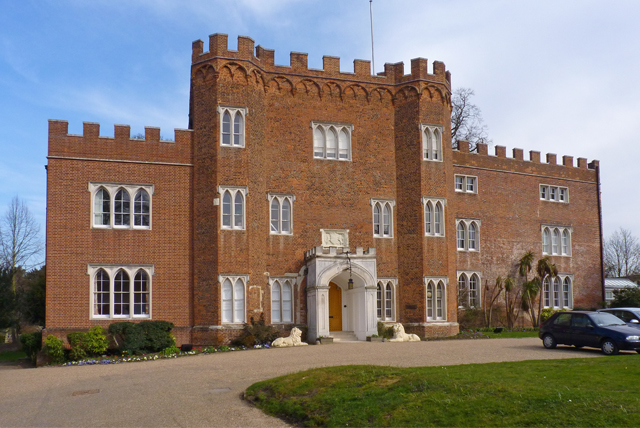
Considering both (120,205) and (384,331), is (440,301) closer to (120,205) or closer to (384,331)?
(384,331)

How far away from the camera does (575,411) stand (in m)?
8.27

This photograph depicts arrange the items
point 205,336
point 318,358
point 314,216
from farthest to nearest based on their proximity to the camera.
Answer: point 314,216
point 205,336
point 318,358

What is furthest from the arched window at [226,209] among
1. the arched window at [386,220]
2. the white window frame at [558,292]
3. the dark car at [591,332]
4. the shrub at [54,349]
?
the white window frame at [558,292]

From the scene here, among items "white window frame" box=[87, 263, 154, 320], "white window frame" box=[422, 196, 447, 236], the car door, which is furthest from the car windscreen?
"white window frame" box=[87, 263, 154, 320]

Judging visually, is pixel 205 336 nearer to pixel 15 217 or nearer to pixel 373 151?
pixel 373 151


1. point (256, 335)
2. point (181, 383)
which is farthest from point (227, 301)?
point (181, 383)

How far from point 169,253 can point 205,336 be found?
11.8 ft

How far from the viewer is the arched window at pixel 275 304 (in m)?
26.5

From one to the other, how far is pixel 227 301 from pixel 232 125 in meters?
7.06

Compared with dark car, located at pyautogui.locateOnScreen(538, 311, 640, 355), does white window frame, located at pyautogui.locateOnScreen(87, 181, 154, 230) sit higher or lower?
higher

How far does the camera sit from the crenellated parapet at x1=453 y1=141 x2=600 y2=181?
109 feet

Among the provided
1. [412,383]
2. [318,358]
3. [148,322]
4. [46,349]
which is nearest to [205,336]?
[148,322]

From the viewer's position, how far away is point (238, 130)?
86.2 ft

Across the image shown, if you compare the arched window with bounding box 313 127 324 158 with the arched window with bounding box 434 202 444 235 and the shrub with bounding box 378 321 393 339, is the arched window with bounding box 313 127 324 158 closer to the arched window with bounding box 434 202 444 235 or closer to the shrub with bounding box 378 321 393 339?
the arched window with bounding box 434 202 444 235
